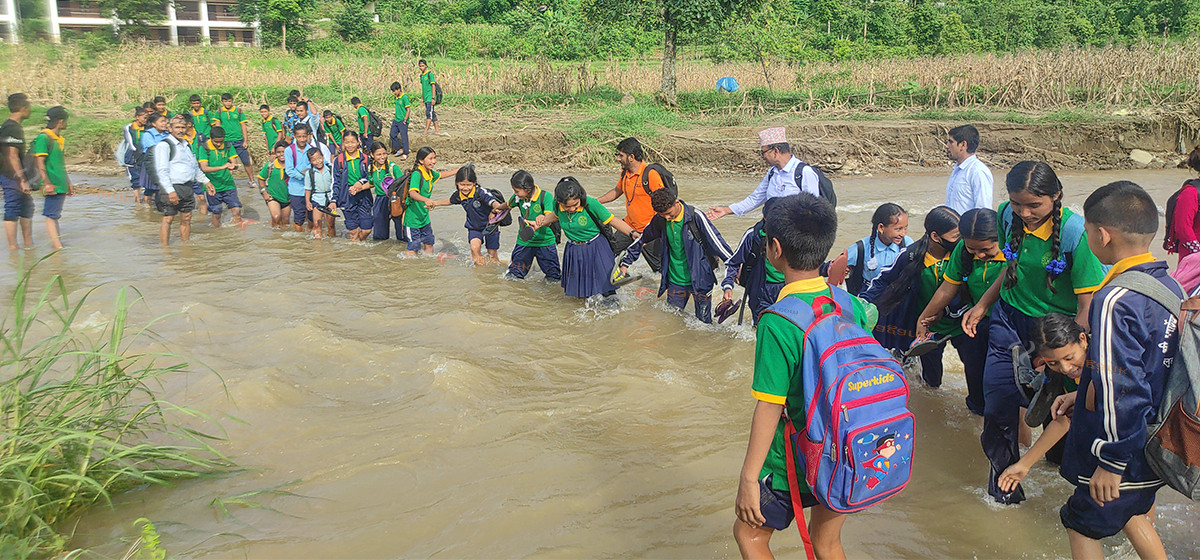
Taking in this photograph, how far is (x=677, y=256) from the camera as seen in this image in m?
6.42

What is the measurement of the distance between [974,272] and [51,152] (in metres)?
9.42

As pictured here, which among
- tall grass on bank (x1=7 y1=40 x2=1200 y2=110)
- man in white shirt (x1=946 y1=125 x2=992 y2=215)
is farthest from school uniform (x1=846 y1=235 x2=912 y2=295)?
tall grass on bank (x1=7 y1=40 x2=1200 y2=110)

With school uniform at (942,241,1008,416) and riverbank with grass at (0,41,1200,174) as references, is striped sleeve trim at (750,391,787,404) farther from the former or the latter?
riverbank with grass at (0,41,1200,174)

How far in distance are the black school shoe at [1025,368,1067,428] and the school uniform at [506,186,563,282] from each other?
15.6 ft

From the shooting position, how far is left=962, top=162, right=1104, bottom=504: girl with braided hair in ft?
11.3

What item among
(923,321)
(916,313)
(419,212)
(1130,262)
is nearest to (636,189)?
(419,212)

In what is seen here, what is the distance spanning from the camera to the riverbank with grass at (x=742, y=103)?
1705cm

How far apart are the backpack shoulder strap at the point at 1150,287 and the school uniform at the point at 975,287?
4.23 feet

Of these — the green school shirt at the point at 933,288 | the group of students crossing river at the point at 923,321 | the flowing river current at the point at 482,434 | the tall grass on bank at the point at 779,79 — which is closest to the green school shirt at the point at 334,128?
the flowing river current at the point at 482,434

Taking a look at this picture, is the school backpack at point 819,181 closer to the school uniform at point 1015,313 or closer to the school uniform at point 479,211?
the school uniform at point 1015,313

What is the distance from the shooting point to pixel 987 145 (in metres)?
17.3

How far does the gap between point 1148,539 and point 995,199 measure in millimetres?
12120

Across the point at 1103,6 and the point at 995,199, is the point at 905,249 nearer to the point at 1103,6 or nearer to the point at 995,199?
the point at 995,199

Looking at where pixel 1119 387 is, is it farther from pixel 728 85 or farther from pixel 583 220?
pixel 728 85
